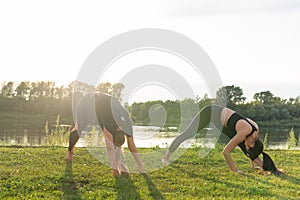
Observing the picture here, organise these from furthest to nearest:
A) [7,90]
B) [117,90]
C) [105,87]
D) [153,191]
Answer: [7,90]
[105,87]
[117,90]
[153,191]

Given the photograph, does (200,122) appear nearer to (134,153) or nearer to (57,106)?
(134,153)

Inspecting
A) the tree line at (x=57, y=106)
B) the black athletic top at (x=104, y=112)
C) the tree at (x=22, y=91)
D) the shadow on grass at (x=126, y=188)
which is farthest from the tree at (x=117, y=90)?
the tree at (x=22, y=91)

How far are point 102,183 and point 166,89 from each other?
4383 mm

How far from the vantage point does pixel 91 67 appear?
28.4ft

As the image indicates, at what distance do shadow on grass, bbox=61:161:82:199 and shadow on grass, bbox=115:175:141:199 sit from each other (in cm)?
59

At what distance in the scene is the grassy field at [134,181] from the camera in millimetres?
5820

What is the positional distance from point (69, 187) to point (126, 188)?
2.75ft

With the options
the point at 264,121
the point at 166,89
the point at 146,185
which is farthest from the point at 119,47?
the point at 264,121

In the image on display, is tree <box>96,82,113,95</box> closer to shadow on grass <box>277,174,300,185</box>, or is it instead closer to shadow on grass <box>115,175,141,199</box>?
shadow on grass <box>115,175,141,199</box>

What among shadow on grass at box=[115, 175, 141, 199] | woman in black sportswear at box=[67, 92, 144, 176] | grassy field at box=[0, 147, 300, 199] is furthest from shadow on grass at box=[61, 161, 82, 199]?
woman in black sportswear at box=[67, 92, 144, 176]

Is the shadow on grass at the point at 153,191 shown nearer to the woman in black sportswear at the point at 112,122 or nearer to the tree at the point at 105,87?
the woman in black sportswear at the point at 112,122

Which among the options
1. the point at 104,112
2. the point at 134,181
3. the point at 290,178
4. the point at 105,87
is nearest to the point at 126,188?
the point at 134,181

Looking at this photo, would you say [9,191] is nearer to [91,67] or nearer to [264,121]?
[91,67]

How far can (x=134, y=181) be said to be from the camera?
6727mm
